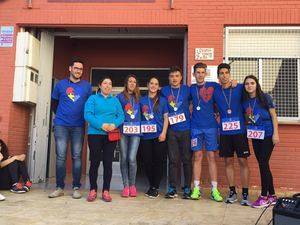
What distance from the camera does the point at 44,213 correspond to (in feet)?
17.2

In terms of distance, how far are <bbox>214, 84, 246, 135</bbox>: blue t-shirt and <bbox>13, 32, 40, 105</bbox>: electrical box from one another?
11.6ft

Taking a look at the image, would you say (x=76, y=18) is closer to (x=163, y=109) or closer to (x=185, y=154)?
(x=163, y=109)

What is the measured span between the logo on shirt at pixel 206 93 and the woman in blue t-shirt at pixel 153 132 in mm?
585

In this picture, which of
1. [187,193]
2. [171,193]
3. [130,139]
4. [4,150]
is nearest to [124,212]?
[171,193]

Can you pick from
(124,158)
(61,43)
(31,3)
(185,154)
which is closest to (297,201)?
(185,154)

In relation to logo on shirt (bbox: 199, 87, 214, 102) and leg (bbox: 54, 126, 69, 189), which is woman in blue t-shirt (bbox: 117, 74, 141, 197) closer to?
leg (bbox: 54, 126, 69, 189)

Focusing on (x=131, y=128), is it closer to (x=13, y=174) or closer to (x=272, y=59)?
(x=13, y=174)

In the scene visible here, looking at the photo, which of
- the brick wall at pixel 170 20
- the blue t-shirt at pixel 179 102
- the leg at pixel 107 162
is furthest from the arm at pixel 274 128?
the leg at pixel 107 162

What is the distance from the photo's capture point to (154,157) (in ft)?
21.0

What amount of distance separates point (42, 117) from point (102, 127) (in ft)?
8.48

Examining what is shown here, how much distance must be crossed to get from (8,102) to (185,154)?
135 inches

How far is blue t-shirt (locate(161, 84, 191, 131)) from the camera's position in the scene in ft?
20.7

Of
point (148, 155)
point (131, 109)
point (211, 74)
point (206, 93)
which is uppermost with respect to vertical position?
point (211, 74)

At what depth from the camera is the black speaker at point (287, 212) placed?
3714 mm
